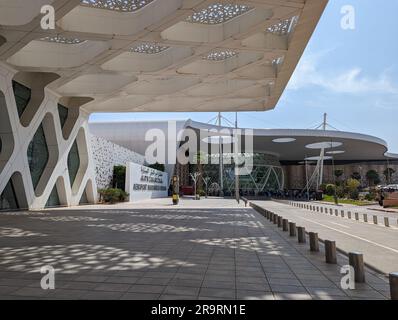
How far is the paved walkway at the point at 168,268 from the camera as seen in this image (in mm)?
5289

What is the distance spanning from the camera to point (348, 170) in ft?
364

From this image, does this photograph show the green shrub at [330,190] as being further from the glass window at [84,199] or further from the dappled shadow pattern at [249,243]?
the dappled shadow pattern at [249,243]

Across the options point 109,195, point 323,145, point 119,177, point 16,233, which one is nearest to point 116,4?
point 16,233

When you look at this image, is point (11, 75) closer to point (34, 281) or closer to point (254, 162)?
point (34, 281)

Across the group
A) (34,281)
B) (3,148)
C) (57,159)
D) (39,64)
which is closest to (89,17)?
(39,64)

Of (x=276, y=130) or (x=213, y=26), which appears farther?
(x=276, y=130)

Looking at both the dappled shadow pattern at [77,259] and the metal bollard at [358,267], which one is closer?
the metal bollard at [358,267]

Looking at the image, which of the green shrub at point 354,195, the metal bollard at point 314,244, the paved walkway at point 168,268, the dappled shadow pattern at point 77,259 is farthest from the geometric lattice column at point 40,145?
the green shrub at point 354,195

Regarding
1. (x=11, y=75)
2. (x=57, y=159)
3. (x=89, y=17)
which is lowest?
(x=57, y=159)

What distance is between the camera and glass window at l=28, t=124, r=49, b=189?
23913 millimetres

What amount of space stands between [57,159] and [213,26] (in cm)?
1537

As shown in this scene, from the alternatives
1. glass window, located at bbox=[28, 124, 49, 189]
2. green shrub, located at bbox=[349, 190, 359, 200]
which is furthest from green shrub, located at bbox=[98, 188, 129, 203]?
green shrub, located at bbox=[349, 190, 359, 200]

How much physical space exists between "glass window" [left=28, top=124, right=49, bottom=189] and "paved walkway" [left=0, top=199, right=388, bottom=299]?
1358cm
